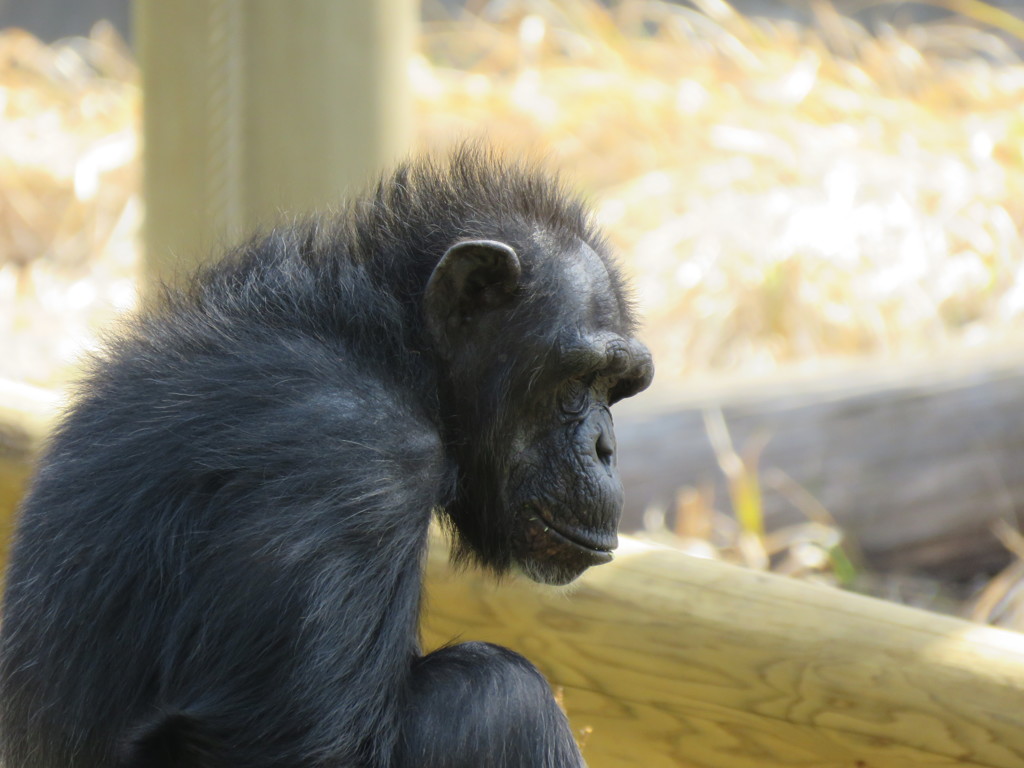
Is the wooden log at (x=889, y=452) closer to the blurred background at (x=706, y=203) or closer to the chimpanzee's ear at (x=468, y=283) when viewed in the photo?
the blurred background at (x=706, y=203)

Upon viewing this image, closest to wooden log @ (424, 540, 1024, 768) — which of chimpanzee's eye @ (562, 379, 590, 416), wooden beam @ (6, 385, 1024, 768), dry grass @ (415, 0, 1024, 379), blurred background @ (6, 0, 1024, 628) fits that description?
wooden beam @ (6, 385, 1024, 768)

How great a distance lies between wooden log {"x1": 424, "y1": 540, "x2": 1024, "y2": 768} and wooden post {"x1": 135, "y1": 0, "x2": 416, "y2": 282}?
1.63 m

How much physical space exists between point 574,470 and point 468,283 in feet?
1.32

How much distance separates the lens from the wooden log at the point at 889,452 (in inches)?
208

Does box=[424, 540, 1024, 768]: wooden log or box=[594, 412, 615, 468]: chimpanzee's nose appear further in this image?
box=[594, 412, 615, 468]: chimpanzee's nose

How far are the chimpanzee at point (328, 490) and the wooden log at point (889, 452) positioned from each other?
9.48 feet

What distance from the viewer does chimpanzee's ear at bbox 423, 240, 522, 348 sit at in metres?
2.23

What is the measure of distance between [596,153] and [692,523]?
4437mm

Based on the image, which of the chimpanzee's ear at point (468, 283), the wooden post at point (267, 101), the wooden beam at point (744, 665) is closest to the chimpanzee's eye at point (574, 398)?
the chimpanzee's ear at point (468, 283)

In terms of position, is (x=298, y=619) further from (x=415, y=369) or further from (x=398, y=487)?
(x=415, y=369)

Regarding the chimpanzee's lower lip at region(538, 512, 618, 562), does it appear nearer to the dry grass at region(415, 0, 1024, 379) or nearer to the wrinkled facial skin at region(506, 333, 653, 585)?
the wrinkled facial skin at region(506, 333, 653, 585)

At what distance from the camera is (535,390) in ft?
7.68

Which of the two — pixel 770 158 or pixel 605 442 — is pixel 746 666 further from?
pixel 770 158

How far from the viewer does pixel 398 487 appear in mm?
A: 2004
